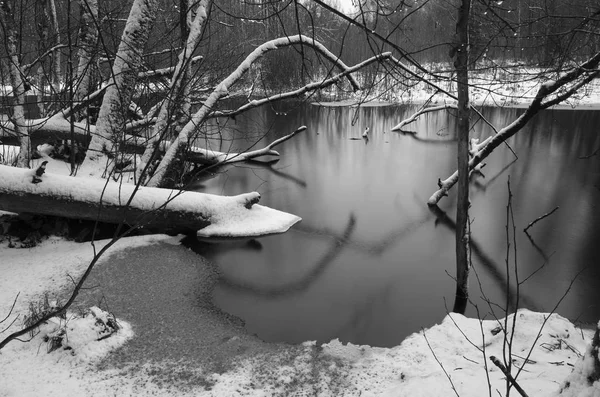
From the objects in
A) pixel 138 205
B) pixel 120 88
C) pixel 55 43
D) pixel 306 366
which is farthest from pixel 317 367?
pixel 55 43

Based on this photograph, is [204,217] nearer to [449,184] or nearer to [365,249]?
[365,249]

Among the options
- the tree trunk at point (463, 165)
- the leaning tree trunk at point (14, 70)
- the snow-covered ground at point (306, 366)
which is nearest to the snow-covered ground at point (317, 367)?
the snow-covered ground at point (306, 366)

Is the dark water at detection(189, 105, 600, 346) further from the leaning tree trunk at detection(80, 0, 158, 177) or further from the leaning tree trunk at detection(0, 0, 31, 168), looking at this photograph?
the leaning tree trunk at detection(0, 0, 31, 168)

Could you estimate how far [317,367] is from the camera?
3650mm

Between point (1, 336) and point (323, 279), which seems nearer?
point (1, 336)

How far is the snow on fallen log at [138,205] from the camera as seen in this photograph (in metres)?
5.90

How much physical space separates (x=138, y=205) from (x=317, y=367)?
404 cm

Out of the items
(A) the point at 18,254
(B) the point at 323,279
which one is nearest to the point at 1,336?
(A) the point at 18,254

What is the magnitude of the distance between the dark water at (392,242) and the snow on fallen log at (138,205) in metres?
0.38

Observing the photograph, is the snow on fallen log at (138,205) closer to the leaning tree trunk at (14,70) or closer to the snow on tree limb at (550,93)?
the leaning tree trunk at (14,70)

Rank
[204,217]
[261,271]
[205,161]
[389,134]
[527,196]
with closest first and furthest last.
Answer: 1. [261,271]
2. [204,217]
3. [527,196]
4. [205,161]
5. [389,134]

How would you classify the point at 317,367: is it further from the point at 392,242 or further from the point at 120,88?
the point at 120,88

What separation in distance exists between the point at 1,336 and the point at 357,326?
11.6ft

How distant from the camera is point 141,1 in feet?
21.5
